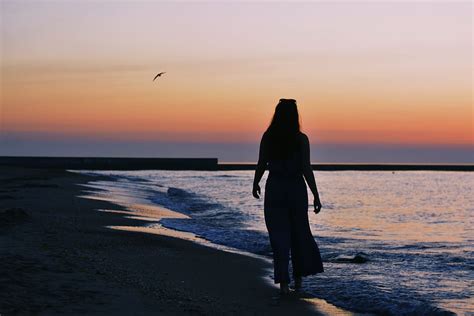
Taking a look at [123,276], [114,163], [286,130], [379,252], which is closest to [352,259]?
[379,252]

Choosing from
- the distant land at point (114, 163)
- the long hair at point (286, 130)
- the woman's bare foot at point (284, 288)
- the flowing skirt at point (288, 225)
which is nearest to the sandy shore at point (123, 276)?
the woman's bare foot at point (284, 288)

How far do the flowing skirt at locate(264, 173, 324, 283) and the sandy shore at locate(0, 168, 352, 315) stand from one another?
15.3 inches

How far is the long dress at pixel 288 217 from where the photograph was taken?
7730 millimetres

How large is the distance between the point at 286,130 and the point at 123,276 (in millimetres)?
2603

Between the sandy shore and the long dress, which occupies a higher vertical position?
the long dress

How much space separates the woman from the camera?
7637 millimetres

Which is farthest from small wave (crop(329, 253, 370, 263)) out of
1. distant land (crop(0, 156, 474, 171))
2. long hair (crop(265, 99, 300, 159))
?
distant land (crop(0, 156, 474, 171))

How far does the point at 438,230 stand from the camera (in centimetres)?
2000

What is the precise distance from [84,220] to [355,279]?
323 inches

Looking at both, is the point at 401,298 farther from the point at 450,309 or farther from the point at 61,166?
the point at 61,166

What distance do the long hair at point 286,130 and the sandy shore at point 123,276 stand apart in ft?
5.58

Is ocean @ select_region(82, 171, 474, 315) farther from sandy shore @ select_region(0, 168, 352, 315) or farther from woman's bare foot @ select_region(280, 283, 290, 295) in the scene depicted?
sandy shore @ select_region(0, 168, 352, 315)

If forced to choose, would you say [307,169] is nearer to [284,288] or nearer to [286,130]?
[286,130]

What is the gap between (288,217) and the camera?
7.87 meters
